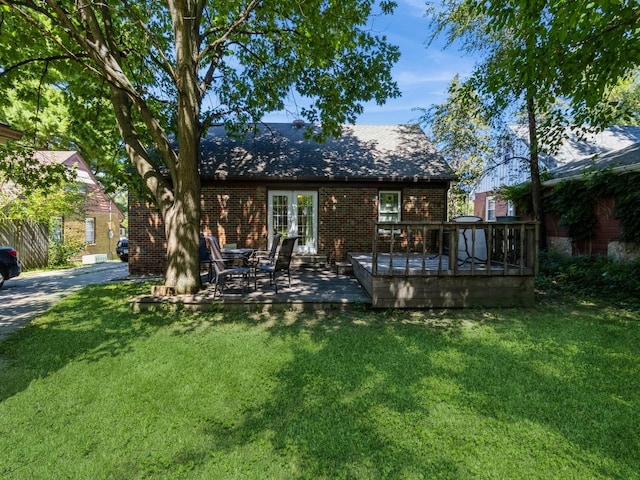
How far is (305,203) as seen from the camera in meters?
11.0

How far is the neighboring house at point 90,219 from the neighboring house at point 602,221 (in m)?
20.6

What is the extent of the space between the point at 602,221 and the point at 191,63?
10.8 meters

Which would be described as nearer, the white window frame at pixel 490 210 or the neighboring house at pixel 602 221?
the neighboring house at pixel 602 221

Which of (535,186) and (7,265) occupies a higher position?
(535,186)

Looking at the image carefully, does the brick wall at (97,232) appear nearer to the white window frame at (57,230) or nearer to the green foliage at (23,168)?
the white window frame at (57,230)

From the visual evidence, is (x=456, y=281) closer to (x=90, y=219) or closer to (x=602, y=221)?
(x=602, y=221)

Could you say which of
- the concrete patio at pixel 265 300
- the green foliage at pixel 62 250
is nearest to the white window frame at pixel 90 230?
the green foliage at pixel 62 250

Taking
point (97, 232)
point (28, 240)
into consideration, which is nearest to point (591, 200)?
point (28, 240)

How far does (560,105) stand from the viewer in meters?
16.8

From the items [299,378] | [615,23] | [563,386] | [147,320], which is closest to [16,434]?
[299,378]

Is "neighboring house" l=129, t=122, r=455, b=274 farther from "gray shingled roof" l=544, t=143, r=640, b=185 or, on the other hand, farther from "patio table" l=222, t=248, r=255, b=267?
"gray shingled roof" l=544, t=143, r=640, b=185

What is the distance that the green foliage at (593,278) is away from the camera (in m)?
6.99

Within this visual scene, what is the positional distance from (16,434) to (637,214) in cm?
1125

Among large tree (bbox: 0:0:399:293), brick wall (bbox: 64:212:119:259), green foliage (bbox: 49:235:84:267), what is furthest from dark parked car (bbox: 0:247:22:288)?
brick wall (bbox: 64:212:119:259)
